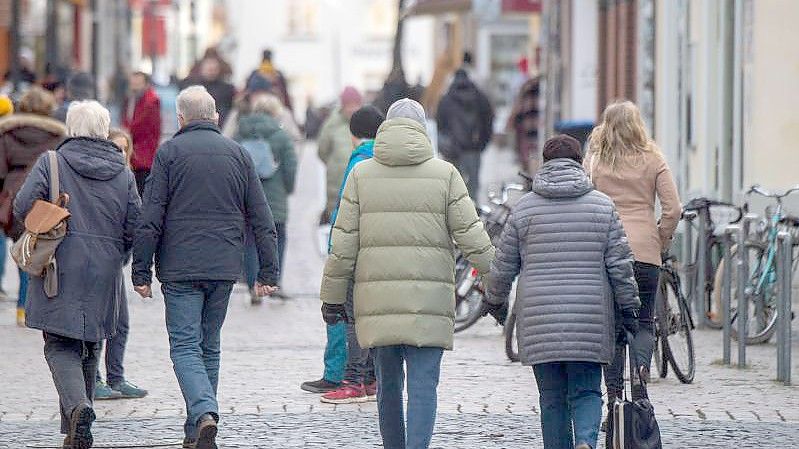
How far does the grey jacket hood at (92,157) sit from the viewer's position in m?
9.36

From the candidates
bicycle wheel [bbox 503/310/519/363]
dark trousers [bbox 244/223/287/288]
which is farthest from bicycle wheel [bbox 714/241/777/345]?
dark trousers [bbox 244/223/287/288]

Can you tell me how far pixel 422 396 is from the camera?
8328 mm

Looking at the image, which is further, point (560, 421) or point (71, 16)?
point (71, 16)

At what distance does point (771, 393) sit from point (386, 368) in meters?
3.32

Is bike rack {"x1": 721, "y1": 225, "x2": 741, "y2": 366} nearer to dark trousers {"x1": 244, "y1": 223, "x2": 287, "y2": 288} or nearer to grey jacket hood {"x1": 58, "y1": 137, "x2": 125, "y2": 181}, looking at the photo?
dark trousers {"x1": 244, "y1": 223, "x2": 287, "y2": 288}

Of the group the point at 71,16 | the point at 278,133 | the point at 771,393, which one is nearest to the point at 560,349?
the point at 771,393

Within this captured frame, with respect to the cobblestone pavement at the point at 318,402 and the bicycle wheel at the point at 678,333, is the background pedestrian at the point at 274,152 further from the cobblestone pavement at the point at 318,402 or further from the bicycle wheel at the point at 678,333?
the bicycle wheel at the point at 678,333

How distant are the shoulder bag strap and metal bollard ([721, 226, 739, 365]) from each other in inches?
183

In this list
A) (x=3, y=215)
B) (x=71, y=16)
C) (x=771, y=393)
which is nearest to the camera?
(x=771, y=393)

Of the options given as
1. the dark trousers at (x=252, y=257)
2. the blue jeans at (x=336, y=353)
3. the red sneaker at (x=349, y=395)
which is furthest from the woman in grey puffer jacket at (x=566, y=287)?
the dark trousers at (x=252, y=257)

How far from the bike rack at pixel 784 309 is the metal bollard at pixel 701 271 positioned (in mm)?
2111

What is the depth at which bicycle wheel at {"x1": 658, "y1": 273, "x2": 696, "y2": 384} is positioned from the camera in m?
11.4

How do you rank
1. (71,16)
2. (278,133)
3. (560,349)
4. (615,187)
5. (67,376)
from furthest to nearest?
(71,16) < (278,133) < (615,187) < (67,376) < (560,349)

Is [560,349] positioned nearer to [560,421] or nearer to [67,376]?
[560,421]
